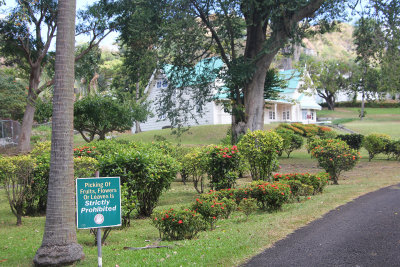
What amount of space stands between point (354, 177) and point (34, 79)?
2087 centimetres

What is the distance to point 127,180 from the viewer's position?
31.5 ft

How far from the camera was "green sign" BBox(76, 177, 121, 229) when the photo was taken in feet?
17.6

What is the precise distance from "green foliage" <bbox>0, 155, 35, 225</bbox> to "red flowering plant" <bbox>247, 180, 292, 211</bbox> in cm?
584

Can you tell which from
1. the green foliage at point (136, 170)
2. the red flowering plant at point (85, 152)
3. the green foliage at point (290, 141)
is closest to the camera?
the green foliage at point (136, 170)

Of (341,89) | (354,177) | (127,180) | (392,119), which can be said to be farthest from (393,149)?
(341,89)

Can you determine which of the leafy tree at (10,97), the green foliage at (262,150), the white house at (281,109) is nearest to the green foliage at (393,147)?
the green foliage at (262,150)

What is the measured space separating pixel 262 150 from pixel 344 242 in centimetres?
705

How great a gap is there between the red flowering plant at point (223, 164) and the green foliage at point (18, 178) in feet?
17.8

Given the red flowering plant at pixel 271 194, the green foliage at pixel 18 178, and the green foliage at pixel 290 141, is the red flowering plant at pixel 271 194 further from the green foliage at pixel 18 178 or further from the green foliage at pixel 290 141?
the green foliage at pixel 290 141

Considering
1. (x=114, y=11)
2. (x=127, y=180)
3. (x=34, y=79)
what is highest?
(x=114, y=11)

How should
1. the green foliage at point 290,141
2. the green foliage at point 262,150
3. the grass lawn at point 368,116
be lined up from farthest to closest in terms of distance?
1. the grass lawn at point 368,116
2. the green foliage at point 290,141
3. the green foliage at point 262,150

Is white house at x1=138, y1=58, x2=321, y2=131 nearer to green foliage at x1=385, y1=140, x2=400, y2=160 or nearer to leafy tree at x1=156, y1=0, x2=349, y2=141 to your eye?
green foliage at x1=385, y1=140, x2=400, y2=160

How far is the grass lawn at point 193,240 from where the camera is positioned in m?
6.21

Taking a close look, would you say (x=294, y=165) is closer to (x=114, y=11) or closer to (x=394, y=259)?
(x=114, y=11)
